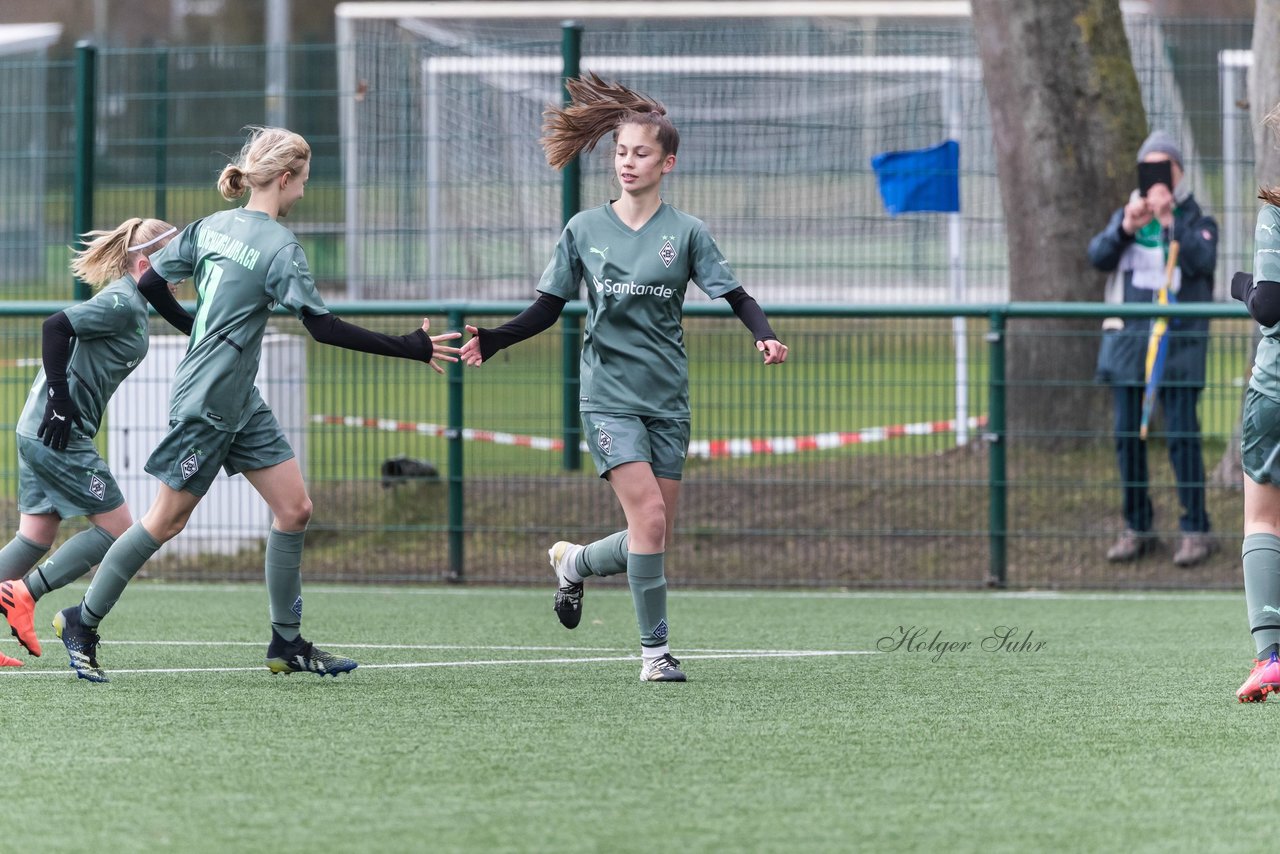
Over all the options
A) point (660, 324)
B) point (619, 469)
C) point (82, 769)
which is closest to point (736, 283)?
point (660, 324)

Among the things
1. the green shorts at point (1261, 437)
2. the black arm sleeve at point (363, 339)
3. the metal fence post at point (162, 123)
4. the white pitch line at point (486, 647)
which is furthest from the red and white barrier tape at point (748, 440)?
the green shorts at point (1261, 437)

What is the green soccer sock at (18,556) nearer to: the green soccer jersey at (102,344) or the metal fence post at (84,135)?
the green soccer jersey at (102,344)

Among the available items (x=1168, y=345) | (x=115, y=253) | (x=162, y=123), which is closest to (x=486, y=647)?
(x=115, y=253)

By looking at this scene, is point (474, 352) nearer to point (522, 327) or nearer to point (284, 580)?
point (522, 327)

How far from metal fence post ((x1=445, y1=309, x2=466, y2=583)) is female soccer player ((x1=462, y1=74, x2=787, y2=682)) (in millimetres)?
3018

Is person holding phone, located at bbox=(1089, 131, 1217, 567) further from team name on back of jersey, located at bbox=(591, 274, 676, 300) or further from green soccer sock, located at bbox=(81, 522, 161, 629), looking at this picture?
green soccer sock, located at bbox=(81, 522, 161, 629)

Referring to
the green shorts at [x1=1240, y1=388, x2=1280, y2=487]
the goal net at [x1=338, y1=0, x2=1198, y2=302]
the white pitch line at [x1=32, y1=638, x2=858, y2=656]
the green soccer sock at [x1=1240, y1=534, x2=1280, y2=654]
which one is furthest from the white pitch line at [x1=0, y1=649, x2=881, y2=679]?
the goal net at [x1=338, y1=0, x2=1198, y2=302]

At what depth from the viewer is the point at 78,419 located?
662cm

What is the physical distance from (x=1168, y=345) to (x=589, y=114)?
3877 mm

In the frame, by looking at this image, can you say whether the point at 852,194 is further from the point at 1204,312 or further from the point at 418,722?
the point at 418,722

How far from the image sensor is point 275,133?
20.0 feet

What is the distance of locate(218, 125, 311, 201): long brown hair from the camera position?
6055 millimetres

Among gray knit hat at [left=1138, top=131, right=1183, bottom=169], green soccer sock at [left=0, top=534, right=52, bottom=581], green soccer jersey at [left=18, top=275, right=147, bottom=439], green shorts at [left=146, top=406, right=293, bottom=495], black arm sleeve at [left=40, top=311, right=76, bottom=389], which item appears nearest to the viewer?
green shorts at [left=146, top=406, right=293, bottom=495]

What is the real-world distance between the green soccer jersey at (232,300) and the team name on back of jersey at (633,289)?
0.92 metres
